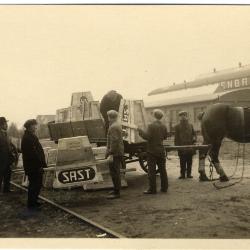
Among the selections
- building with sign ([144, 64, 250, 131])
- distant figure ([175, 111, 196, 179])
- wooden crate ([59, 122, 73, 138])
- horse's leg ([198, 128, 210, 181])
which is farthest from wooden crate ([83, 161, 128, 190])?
building with sign ([144, 64, 250, 131])

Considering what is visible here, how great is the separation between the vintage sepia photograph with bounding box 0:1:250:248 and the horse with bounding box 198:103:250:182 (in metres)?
0.02

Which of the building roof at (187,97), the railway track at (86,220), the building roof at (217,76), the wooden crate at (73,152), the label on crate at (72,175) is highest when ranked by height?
the building roof at (217,76)

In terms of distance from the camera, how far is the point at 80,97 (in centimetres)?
1125

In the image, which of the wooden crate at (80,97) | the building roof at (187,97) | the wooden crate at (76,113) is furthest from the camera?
the building roof at (187,97)

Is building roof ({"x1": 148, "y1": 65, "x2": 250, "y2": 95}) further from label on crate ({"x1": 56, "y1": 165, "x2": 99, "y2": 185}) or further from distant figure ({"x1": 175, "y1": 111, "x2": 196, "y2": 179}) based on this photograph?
label on crate ({"x1": 56, "y1": 165, "x2": 99, "y2": 185})

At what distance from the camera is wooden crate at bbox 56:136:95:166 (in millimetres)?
8078

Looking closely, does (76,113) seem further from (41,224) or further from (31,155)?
(41,224)

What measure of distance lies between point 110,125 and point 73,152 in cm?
89

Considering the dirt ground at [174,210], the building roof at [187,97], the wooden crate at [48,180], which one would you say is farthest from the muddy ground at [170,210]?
the building roof at [187,97]

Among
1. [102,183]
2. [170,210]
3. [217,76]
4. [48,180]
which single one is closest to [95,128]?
[102,183]

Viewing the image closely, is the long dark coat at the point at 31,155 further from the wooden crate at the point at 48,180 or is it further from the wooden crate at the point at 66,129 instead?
the wooden crate at the point at 66,129

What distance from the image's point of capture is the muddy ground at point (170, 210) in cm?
602

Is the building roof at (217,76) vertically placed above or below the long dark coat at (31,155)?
above

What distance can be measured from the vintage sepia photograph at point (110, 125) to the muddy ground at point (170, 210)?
0.02 meters
